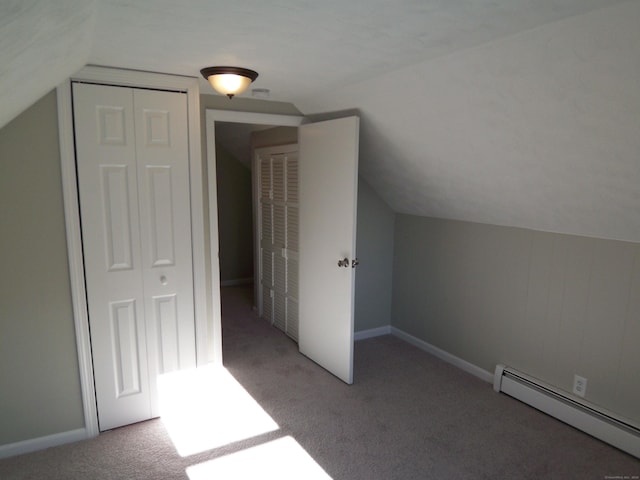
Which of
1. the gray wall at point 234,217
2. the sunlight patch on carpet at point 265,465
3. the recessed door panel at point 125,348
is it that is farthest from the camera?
the gray wall at point 234,217

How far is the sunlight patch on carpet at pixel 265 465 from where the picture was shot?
7.25ft

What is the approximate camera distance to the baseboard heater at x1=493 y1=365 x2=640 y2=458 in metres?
2.36

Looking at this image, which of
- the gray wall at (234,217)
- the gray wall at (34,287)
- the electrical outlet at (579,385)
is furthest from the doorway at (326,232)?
the gray wall at (234,217)

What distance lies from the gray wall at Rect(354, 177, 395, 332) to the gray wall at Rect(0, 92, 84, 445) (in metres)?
2.35

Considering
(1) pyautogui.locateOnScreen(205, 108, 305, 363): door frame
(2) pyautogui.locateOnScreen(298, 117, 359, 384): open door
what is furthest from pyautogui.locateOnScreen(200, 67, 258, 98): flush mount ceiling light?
(2) pyautogui.locateOnScreen(298, 117, 359, 384): open door

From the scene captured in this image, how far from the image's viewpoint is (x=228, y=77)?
2.27m

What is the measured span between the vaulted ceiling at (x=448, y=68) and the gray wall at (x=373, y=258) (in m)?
0.98

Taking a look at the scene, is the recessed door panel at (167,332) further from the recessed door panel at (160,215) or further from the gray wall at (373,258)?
the gray wall at (373,258)

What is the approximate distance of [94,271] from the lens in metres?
2.47

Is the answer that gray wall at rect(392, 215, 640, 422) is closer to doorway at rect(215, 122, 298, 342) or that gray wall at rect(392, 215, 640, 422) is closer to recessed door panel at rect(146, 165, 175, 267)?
doorway at rect(215, 122, 298, 342)

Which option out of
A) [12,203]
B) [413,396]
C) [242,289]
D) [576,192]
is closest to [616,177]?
[576,192]

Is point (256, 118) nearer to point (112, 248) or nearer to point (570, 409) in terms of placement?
point (112, 248)

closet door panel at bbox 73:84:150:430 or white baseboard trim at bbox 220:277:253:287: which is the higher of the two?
closet door panel at bbox 73:84:150:430

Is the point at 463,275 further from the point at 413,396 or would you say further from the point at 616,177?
the point at 616,177
